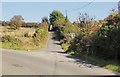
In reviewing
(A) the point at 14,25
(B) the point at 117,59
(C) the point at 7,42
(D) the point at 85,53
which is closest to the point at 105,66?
(B) the point at 117,59

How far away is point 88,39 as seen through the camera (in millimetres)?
30234

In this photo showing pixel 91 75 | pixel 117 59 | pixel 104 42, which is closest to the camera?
pixel 91 75

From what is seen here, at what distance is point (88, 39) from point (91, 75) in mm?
13949

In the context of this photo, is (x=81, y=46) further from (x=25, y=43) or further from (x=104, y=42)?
(x=25, y=43)

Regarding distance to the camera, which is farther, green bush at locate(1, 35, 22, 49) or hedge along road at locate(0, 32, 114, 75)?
green bush at locate(1, 35, 22, 49)

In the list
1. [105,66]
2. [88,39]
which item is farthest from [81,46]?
[105,66]

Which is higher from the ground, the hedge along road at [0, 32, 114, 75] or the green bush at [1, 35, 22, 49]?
the hedge along road at [0, 32, 114, 75]

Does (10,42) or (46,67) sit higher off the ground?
(46,67)

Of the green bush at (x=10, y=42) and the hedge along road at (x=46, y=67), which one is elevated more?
the hedge along road at (x=46, y=67)

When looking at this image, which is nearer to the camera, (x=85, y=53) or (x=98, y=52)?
(x=98, y=52)

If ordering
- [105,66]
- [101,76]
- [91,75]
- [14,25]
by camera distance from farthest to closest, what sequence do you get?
1. [14,25]
2. [105,66]
3. [91,75]
4. [101,76]

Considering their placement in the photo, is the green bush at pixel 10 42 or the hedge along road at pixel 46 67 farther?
the green bush at pixel 10 42

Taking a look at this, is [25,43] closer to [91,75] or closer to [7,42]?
[7,42]

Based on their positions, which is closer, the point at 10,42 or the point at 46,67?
the point at 46,67
